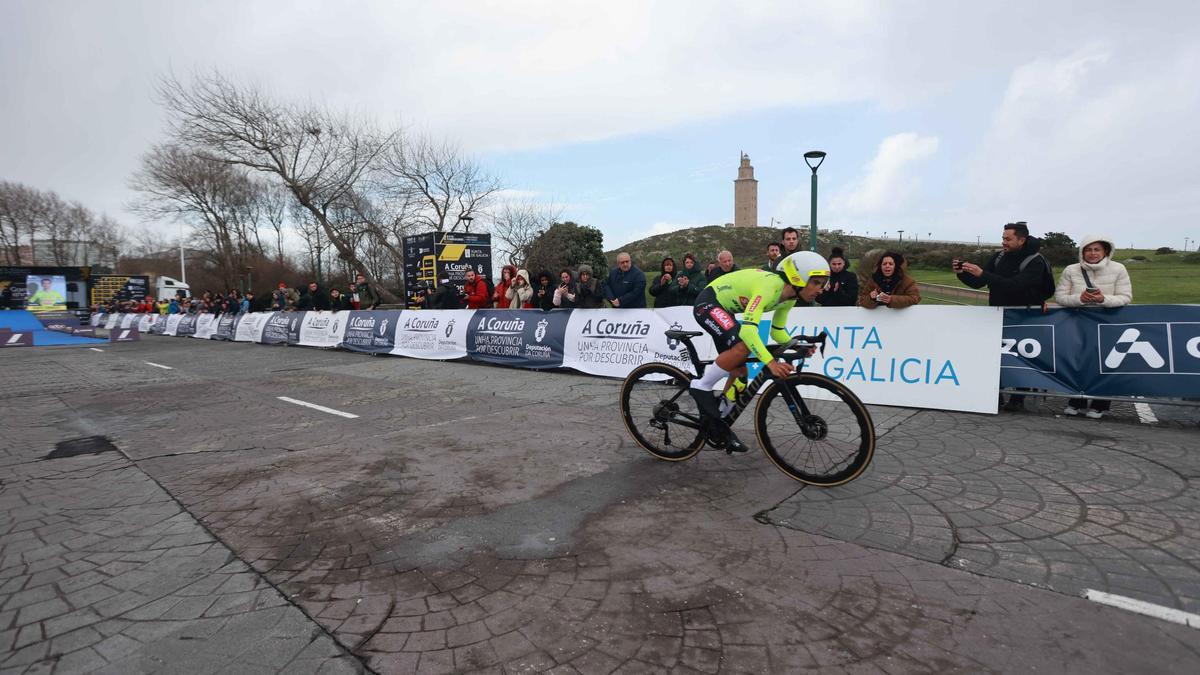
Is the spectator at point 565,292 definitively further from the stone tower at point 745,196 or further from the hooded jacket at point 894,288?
the stone tower at point 745,196

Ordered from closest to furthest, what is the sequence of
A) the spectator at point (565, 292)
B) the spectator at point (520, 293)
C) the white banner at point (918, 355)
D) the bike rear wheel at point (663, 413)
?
the bike rear wheel at point (663, 413), the white banner at point (918, 355), the spectator at point (565, 292), the spectator at point (520, 293)

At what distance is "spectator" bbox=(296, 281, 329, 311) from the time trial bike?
16277 mm

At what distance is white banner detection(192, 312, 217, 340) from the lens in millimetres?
22922

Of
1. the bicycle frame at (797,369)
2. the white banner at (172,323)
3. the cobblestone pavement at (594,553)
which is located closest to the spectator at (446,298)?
the cobblestone pavement at (594,553)

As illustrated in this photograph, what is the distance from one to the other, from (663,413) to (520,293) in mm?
→ 7923

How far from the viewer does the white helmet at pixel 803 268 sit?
4020 millimetres

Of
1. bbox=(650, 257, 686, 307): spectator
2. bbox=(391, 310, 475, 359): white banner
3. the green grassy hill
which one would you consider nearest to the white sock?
the green grassy hill

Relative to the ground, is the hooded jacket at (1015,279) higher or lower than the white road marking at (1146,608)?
higher

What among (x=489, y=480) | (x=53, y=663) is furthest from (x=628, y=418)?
(x=53, y=663)

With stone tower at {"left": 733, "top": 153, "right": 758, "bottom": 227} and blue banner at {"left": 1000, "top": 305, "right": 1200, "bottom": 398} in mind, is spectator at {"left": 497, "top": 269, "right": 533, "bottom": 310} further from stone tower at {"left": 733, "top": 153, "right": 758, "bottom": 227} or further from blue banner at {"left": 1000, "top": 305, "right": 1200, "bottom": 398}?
stone tower at {"left": 733, "top": 153, "right": 758, "bottom": 227}

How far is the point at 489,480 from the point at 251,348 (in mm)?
16501

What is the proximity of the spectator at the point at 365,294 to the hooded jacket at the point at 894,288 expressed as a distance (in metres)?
14.9

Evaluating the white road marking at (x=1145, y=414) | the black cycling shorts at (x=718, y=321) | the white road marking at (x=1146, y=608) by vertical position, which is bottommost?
the white road marking at (x=1146, y=608)

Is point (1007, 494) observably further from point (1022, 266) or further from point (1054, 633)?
point (1022, 266)
